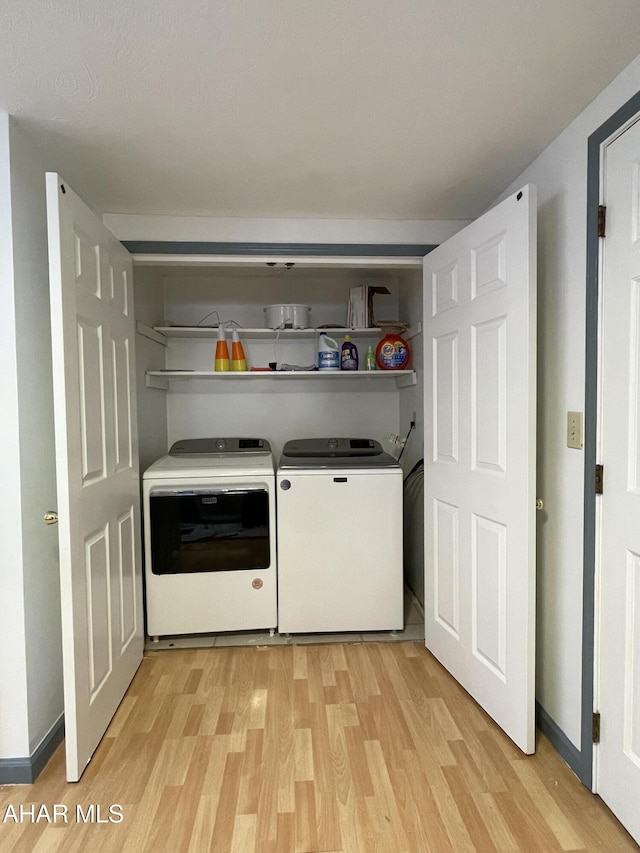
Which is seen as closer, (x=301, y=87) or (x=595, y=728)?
(x=301, y=87)

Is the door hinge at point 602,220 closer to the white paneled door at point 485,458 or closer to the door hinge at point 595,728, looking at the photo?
the white paneled door at point 485,458

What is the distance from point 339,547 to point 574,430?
1.35 meters

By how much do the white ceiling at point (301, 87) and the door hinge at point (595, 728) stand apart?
1.88m

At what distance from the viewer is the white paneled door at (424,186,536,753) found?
1.65 meters

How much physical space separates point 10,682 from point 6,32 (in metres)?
1.85

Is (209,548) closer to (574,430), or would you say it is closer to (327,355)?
(327,355)

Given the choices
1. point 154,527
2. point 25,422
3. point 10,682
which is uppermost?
point 25,422

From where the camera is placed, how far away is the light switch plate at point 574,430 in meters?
1.57

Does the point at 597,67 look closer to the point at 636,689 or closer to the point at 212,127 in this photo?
the point at 212,127

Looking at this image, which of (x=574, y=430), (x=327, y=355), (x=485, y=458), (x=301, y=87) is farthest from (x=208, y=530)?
(x=301, y=87)

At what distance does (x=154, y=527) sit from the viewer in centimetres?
250

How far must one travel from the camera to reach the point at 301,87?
138cm

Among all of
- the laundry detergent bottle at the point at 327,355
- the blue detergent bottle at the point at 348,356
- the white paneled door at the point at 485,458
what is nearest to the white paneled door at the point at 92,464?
the laundry detergent bottle at the point at 327,355

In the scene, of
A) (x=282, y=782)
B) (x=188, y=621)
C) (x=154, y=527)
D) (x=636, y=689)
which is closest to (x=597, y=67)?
(x=636, y=689)
